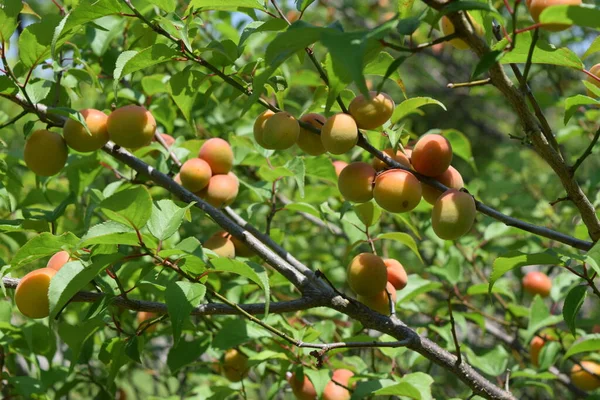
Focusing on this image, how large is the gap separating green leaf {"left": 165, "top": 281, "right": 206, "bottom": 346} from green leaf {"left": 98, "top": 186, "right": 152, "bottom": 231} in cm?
13

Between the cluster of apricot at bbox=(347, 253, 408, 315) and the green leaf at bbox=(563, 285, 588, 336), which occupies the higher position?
the green leaf at bbox=(563, 285, 588, 336)

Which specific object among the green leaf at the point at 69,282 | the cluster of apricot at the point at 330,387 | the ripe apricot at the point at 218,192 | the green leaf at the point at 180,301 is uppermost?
the green leaf at the point at 69,282

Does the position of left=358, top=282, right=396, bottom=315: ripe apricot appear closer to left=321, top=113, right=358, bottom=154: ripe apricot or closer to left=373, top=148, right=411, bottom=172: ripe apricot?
left=373, top=148, right=411, bottom=172: ripe apricot

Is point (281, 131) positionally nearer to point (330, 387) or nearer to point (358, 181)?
point (358, 181)

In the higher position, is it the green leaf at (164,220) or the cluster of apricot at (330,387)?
the green leaf at (164,220)

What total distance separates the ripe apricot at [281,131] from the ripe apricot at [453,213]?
0.31 m

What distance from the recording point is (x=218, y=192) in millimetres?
1596

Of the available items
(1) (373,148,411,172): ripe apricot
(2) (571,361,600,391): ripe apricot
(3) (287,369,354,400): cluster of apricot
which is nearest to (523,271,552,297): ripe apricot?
(2) (571,361,600,391): ripe apricot

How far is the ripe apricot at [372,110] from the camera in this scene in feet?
3.82

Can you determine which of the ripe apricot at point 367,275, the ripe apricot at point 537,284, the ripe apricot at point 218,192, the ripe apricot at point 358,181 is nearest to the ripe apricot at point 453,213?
the ripe apricot at point 358,181

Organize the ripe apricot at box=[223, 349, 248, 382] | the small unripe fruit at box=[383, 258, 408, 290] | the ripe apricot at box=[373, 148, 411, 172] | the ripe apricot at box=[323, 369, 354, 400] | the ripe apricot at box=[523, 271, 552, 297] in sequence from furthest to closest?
1. the ripe apricot at box=[523, 271, 552, 297]
2. the ripe apricot at box=[223, 349, 248, 382]
3. the ripe apricot at box=[323, 369, 354, 400]
4. the small unripe fruit at box=[383, 258, 408, 290]
5. the ripe apricot at box=[373, 148, 411, 172]

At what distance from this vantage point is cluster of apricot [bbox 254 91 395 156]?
3.71ft

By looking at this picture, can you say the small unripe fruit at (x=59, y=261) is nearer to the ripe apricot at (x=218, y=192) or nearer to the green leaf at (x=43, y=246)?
the green leaf at (x=43, y=246)

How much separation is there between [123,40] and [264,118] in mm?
1072
